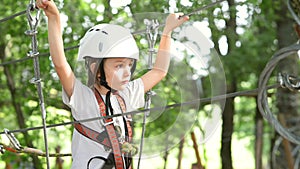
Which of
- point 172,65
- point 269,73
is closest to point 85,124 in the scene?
point 172,65

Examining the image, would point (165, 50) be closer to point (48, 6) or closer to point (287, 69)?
point (48, 6)

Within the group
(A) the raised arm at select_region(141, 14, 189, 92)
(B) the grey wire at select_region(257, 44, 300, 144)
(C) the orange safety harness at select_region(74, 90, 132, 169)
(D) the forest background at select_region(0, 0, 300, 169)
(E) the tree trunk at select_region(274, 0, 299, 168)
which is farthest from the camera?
(E) the tree trunk at select_region(274, 0, 299, 168)

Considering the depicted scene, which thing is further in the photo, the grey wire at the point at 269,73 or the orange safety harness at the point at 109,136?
the orange safety harness at the point at 109,136

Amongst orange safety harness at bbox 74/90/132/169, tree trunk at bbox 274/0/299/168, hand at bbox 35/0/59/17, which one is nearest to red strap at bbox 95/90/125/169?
orange safety harness at bbox 74/90/132/169

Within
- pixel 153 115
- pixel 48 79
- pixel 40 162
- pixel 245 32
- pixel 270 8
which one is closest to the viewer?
pixel 153 115

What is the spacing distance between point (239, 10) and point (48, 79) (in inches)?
44.3

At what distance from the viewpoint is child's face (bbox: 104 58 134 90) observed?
1705 millimetres

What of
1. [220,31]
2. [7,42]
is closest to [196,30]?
[220,31]

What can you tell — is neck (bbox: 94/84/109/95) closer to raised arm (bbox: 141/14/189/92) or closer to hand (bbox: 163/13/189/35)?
raised arm (bbox: 141/14/189/92)

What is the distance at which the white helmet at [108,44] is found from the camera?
5.53 ft

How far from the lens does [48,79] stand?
11.1 feet

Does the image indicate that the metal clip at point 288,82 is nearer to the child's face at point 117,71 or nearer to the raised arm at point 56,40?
the child's face at point 117,71

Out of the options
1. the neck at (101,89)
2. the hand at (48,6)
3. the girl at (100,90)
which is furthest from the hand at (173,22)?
the hand at (48,6)

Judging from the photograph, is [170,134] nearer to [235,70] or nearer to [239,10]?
[239,10]
